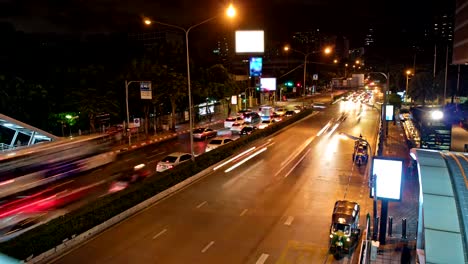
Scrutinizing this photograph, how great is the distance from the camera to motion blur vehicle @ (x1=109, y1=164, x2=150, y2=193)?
77.3ft

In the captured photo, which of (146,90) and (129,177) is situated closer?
(129,177)

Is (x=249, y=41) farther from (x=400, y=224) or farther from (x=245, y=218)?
(x=400, y=224)

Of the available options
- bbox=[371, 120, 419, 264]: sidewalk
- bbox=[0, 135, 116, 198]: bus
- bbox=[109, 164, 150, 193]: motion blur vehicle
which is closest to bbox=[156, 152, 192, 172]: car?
bbox=[109, 164, 150, 193]: motion blur vehicle

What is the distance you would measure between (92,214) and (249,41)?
140 feet

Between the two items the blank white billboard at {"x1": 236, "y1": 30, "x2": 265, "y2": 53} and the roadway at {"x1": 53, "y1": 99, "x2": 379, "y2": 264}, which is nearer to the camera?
the roadway at {"x1": 53, "y1": 99, "x2": 379, "y2": 264}

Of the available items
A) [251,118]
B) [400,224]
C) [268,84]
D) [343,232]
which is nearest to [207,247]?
[343,232]

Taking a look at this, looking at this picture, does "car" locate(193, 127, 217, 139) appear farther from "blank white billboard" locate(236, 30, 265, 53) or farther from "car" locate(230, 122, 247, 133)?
"blank white billboard" locate(236, 30, 265, 53)

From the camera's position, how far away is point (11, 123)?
1486 inches

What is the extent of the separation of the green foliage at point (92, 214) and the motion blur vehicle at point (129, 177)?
7.68 ft

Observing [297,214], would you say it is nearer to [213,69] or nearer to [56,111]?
[56,111]

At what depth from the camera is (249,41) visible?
184 ft

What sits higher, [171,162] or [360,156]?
[171,162]

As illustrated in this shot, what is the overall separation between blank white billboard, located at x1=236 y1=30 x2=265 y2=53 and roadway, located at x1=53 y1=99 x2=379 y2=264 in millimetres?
27054

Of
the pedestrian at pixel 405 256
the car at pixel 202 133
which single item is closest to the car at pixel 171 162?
the car at pixel 202 133
